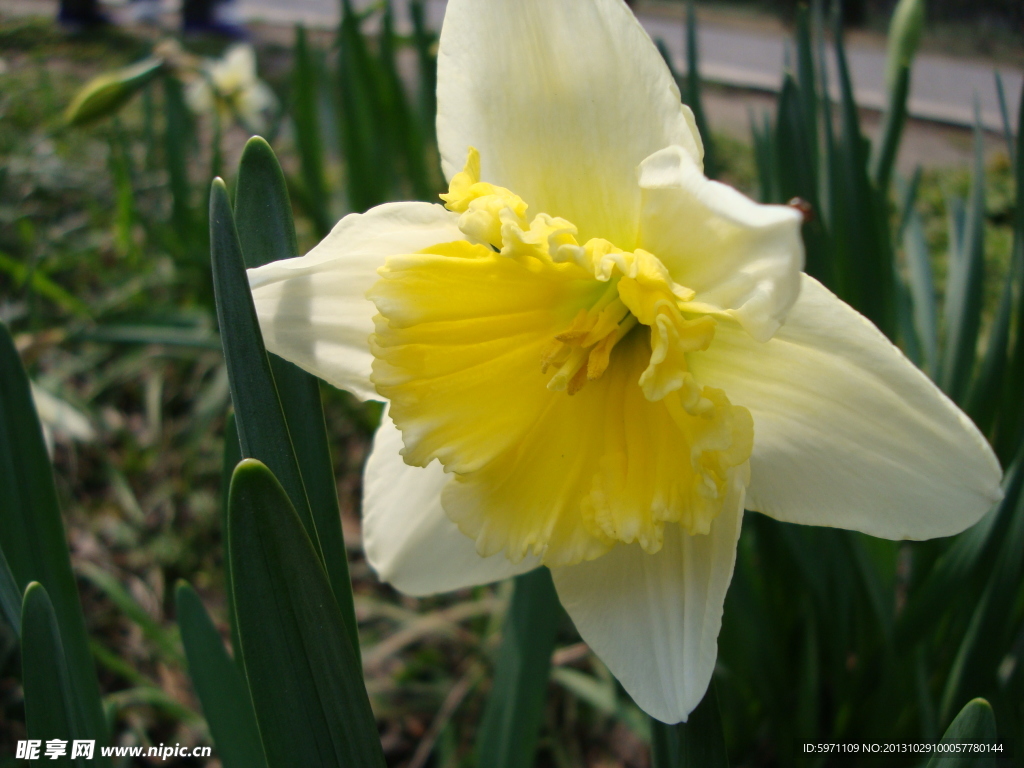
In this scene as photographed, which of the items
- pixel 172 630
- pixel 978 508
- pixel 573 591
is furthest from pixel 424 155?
pixel 978 508

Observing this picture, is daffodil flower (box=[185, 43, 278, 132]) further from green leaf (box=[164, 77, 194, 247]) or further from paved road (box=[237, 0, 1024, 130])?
green leaf (box=[164, 77, 194, 247])

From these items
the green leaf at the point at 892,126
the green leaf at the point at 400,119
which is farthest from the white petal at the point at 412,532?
the green leaf at the point at 400,119

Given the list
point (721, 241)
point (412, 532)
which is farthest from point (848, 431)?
point (412, 532)

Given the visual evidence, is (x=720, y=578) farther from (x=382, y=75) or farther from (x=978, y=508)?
(x=382, y=75)

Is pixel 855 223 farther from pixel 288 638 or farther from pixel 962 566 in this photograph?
pixel 288 638

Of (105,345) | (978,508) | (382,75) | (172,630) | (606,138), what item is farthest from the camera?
(105,345)

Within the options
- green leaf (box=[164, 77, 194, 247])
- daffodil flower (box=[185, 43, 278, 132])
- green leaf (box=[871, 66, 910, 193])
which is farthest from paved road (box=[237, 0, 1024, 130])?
green leaf (box=[871, 66, 910, 193])
